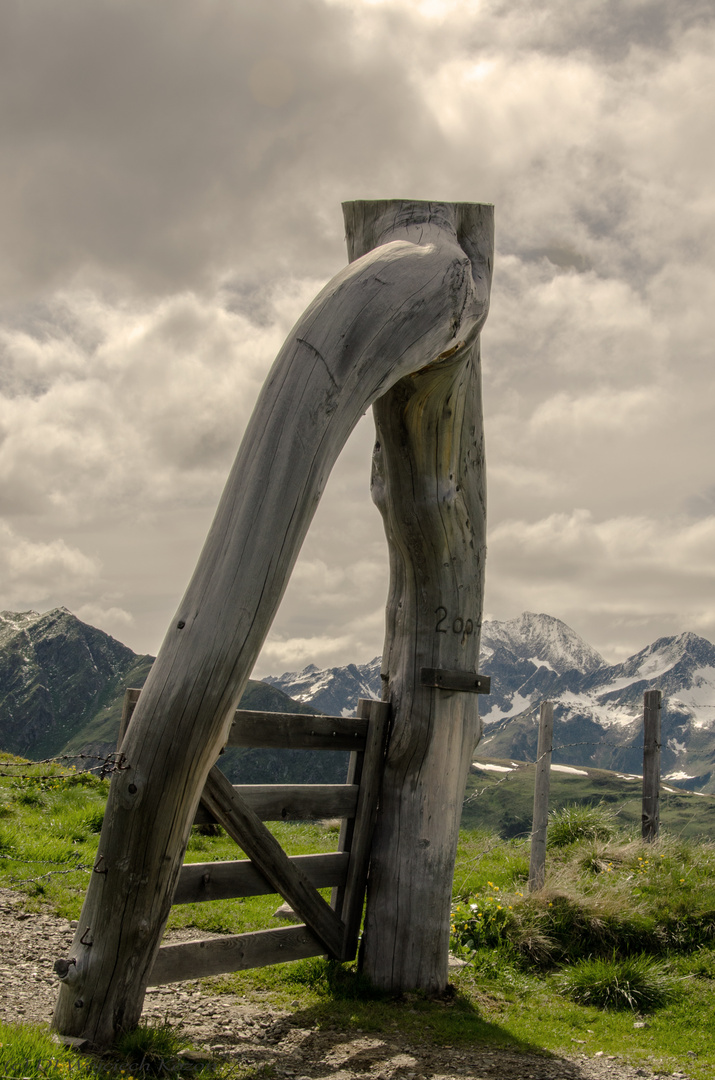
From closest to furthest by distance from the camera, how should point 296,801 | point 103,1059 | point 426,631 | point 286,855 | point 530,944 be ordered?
point 103,1059 < point 286,855 < point 296,801 < point 426,631 < point 530,944

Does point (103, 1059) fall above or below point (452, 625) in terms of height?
below

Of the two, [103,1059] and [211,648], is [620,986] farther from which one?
[211,648]

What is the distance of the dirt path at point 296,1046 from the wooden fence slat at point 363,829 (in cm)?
86

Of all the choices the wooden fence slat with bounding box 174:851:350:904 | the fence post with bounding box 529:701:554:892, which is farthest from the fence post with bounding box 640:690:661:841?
the wooden fence slat with bounding box 174:851:350:904

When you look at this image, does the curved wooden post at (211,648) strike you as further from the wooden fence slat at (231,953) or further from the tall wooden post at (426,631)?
the tall wooden post at (426,631)

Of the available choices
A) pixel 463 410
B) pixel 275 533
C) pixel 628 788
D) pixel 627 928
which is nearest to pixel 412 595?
pixel 463 410

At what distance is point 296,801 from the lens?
546cm

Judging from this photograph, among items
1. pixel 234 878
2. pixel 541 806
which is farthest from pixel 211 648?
pixel 541 806

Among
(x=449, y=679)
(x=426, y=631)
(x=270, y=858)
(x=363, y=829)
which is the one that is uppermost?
(x=426, y=631)

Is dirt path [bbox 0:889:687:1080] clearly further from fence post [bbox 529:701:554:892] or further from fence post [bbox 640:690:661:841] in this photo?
fence post [bbox 640:690:661:841]

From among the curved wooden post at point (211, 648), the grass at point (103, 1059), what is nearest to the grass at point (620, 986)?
the grass at point (103, 1059)

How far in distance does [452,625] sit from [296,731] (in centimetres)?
152

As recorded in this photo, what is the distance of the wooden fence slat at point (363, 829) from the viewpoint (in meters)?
5.84

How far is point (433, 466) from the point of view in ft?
19.5
